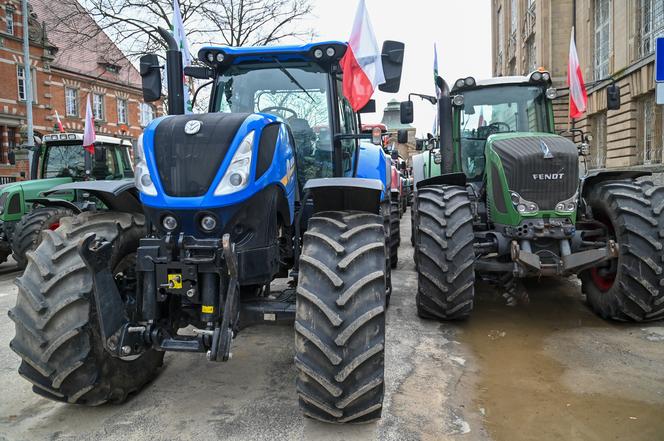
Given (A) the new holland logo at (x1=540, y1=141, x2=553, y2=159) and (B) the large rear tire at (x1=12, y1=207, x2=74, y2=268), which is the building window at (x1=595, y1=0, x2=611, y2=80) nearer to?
(A) the new holland logo at (x1=540, y1=141, x2=553, y2=159)

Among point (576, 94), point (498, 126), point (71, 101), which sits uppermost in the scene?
point (71, 101)

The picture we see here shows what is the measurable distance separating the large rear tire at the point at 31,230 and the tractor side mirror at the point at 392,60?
19.9 ft

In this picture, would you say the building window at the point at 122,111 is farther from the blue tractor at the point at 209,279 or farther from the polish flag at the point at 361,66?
the blue tractor at the point at 209,279

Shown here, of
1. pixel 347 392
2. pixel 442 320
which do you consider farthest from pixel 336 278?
pixel 442 320

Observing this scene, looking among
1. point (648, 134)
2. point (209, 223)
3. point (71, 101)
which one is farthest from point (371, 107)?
point (71, 101)

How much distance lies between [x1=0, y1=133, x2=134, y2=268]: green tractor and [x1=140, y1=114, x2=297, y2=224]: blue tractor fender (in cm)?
550

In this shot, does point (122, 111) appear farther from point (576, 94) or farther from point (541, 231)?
point (541, 231)

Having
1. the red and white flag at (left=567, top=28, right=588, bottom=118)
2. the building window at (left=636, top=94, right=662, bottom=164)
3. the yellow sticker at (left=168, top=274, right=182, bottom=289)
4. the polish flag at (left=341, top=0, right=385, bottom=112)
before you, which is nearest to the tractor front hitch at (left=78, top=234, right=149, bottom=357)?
the yellow sticker at (left=168, top=274, right=182, bottom=289)

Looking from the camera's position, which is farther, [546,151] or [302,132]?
[546,151]

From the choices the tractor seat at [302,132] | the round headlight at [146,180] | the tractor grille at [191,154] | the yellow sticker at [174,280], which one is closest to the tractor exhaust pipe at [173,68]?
the tractor seat at [302,132]

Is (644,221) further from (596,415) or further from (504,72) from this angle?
(504,72)

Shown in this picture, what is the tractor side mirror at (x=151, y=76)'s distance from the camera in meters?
4.50

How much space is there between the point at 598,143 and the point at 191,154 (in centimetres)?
2030

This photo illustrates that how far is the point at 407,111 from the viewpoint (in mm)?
6594
